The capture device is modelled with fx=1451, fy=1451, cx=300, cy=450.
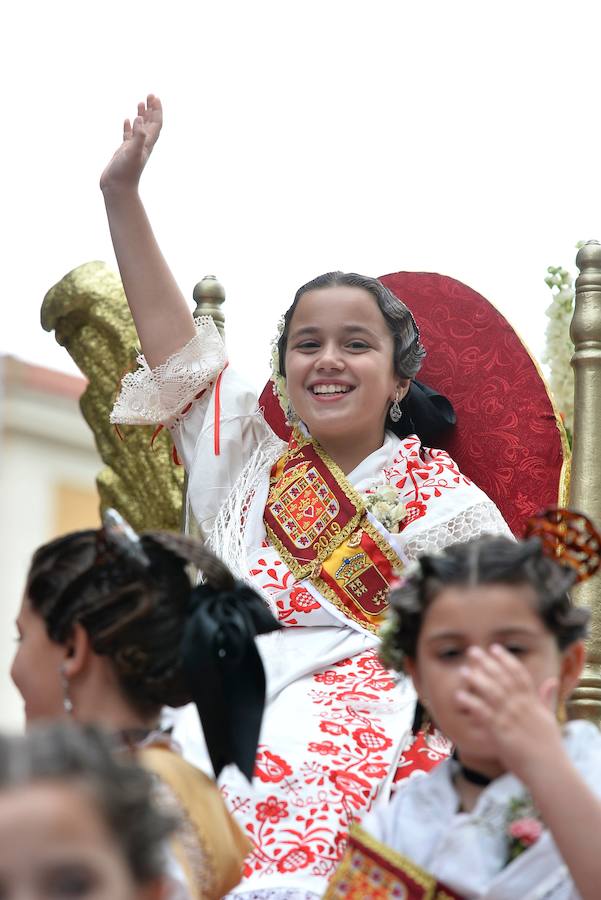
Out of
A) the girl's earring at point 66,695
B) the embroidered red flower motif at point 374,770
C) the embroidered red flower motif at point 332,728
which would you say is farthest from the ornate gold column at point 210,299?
the girl's earring at point 66,695

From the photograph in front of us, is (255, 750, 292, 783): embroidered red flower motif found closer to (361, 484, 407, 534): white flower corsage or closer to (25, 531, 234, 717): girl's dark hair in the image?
(25, 531, 234, 717): girl's dark hair

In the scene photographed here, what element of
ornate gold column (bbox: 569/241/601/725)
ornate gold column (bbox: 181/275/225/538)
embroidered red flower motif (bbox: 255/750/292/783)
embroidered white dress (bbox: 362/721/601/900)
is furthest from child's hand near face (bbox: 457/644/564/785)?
ornate gold column (bbox: 181/275/225/538)

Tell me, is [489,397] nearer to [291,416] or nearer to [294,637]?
[291,416]

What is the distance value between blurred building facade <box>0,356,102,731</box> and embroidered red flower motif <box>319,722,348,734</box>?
353 centimetres

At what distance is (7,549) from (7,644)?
0.46m

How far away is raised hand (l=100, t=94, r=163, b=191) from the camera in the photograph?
2.89 m

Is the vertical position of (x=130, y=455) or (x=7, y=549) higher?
(x=130, y=455)

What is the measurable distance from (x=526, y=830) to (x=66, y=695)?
0.64 metres

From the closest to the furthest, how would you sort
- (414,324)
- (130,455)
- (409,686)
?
(409,686), (414,324), (130,455)

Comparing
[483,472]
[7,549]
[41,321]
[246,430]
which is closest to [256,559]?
[246,430]

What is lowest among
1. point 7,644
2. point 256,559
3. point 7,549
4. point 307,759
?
point 7,644

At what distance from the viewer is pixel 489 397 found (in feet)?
10.2

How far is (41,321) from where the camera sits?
3684 millimetres

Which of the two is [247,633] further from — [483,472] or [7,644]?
[7,644]
